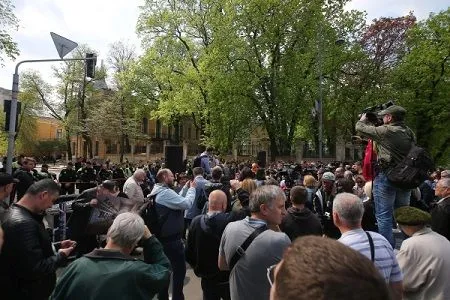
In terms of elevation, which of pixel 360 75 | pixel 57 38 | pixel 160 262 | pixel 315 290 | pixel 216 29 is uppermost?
pixel 216 29

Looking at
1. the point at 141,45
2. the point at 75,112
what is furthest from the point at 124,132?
the point at 141,45

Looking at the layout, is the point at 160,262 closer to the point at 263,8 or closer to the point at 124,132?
the point at 263,8

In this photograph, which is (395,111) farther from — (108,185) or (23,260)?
(108,185)

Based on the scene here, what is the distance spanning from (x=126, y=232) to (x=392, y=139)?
343 cm

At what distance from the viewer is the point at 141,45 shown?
40.4m

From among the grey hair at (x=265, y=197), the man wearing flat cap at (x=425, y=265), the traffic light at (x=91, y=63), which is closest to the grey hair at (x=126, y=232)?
the grey hair at (x=265, y=197)

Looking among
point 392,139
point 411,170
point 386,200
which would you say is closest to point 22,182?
point 386,200

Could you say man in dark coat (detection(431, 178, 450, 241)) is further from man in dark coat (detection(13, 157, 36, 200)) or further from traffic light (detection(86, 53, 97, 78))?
traffic light (detection(86, 53, 97, 78))

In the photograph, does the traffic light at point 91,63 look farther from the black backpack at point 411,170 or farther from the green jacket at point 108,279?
the green jacket at point 108,279

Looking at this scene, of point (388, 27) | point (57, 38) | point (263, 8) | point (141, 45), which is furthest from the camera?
point (141, 45)

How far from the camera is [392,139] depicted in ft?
16.6

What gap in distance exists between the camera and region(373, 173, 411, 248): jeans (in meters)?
5.05

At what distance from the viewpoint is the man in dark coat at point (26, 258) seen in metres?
3.57

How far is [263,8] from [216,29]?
12.4 feet
